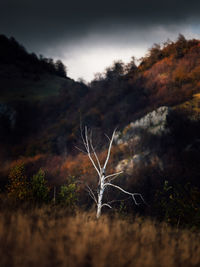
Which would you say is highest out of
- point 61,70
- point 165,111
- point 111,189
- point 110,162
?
point 61,70

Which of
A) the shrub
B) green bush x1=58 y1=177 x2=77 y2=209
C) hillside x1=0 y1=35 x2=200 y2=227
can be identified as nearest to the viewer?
the shrub

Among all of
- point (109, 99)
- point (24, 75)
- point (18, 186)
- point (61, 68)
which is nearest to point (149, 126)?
point (109, 99)

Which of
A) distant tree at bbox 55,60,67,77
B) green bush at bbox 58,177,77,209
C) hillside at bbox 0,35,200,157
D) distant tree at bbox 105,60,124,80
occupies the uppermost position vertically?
distant tree at bbox 55,60,67,77

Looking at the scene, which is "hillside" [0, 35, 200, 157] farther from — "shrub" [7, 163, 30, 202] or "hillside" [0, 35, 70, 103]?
"shrub" [7, 163, 30, 202]

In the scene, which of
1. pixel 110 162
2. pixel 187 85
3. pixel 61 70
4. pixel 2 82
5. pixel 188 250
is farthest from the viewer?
pixel 61 70

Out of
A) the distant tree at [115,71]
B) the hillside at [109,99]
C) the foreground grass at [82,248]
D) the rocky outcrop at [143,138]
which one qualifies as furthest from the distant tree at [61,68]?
the foreground grass at [82,248]

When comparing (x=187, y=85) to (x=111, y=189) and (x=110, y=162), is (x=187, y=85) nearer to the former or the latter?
(x=110, y=162)

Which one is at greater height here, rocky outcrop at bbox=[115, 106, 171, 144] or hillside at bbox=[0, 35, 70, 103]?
hillside at bbox=[0, 35, 70, 103]

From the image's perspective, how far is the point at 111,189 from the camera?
13.8 m

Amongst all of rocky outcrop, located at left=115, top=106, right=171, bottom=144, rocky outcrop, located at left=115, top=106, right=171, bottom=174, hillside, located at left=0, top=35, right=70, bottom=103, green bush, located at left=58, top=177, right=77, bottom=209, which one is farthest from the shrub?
hillside, located at left=0, top=35, right=70, bottom=103

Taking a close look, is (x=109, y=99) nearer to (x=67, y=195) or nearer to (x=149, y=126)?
(x=149, y=126)

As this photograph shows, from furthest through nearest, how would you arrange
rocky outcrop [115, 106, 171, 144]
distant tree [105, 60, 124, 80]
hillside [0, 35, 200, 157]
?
distant tree [105, 60, 124, 80]
hillside [0, 35, 200, 157]
rocky outcrop [115, 106, 171, 144]

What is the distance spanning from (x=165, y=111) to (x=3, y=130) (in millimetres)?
28285

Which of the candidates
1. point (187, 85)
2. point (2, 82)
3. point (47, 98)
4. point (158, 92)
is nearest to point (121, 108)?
point (158, 92)
